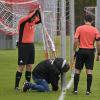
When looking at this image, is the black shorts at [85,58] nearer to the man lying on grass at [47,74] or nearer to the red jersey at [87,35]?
the red jersey at [87,35]

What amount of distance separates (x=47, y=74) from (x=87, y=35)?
4.65ft

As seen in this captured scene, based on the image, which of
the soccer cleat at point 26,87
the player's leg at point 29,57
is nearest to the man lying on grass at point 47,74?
the soccer cleat at point 26,87

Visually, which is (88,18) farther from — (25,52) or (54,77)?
(25,52)

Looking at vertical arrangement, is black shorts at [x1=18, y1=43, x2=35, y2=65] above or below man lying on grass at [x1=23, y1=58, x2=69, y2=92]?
above

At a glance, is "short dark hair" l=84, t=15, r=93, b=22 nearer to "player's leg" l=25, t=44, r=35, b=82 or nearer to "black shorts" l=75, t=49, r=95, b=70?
"black shorts" l=75, t=49, r=95, b=70

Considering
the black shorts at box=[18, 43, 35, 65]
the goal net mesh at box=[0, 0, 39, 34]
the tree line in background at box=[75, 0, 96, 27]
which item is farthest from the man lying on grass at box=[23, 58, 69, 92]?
the tree line in background at box=[75, 0, 96, 27]

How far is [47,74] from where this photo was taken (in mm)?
14281

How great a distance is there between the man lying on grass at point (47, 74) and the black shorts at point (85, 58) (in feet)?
1.26

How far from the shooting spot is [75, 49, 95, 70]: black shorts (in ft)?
45.1

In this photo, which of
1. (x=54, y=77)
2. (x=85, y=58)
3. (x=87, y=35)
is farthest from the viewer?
(x=54, y=77)

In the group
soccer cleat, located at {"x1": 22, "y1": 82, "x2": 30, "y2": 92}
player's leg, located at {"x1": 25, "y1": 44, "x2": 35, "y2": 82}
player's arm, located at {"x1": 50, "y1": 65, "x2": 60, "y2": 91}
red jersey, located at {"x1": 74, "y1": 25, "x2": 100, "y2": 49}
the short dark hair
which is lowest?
soccer cleat, located at {"x1": 22, "y1": 82, "x2": 30, "y2": 92}

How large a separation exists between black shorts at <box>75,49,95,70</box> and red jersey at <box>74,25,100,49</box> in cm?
11

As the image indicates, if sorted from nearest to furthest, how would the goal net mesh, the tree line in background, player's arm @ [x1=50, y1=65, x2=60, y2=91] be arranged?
player's arm @ [x1=50, y1=65, x2=60, y2=91] < the goal net mesh < the tree line in background

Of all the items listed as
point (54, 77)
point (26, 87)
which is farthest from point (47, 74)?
point (26, 87)
